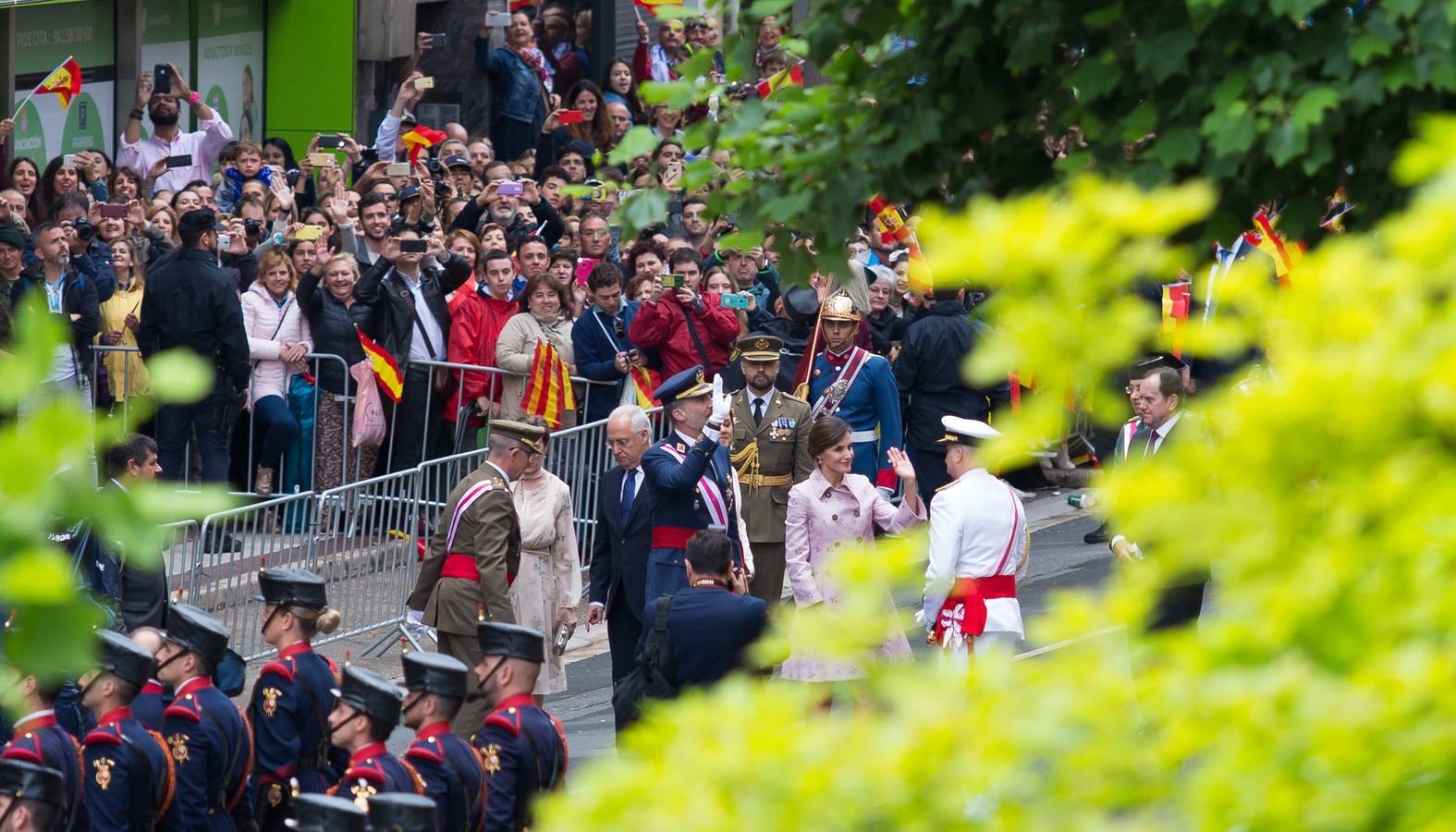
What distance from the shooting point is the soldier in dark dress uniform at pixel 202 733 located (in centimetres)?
759

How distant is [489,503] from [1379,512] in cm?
772

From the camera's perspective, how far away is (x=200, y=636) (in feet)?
26.2

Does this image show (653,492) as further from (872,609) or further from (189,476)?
(872,609)

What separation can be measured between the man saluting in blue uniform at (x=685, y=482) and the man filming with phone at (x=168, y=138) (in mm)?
6705

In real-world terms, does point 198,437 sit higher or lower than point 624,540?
higher

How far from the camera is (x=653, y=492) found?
10.3m

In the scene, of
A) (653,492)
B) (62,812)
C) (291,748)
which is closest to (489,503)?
(653,492)

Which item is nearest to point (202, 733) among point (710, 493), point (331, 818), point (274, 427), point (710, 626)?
point (331, 818)

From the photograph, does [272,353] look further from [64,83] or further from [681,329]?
[64,83]

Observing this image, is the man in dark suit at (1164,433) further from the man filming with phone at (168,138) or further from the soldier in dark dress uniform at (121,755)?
the man filming with phone at (168,138)

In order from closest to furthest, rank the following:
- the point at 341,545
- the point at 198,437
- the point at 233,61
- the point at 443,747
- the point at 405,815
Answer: the point at 405,815, the point at 443,747, the point at 341,545, the point at 198,437, the point at 233,61

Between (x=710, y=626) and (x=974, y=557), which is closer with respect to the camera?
(x=710, y=626)

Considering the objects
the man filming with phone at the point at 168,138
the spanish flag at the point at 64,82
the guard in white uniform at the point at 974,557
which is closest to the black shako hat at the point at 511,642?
the guard in white uniform at the point at 974,557

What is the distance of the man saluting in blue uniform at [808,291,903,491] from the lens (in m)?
12.5
